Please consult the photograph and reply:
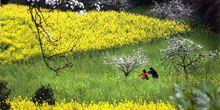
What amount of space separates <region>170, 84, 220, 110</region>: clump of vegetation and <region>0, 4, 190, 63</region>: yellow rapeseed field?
83.2 ft

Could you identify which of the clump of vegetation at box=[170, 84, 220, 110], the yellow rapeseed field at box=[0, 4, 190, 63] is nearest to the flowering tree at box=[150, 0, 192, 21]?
the yellow rapeseed field at box=[0, 4, 190, 63]

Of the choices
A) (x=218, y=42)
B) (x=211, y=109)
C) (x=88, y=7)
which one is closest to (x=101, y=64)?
(x=218, y=42)

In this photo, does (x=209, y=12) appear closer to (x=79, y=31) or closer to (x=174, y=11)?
(x=174, y=11)

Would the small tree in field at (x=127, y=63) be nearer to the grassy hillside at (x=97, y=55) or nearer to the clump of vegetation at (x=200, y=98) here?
the grassy hillside at (x=97, y=55)

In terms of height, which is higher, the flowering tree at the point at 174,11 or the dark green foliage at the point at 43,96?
the dark green foliage at the point at 43,96

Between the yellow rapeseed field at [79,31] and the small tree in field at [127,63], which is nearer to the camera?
the small tree in field at [127,63]

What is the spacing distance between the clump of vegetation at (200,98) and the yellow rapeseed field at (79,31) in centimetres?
2535

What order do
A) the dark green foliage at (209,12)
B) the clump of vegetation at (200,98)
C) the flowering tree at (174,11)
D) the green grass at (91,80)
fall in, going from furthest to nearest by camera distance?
the flowering tree at (174,11)
the dark green foliage at (209,12)
the green grass at (91,80)
the clump of vegetation at (200,98)

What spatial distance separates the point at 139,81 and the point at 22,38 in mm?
12813

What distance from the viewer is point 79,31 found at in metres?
33.5

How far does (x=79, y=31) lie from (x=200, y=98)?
30846 millimetres

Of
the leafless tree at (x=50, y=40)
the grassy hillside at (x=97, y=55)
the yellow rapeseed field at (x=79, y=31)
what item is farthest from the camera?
the yellow rapeseed field at (x=79, y=31)

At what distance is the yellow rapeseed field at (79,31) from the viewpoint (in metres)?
30.2

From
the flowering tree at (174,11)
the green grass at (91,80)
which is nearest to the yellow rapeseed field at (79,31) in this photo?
the green grass at (91,80)
